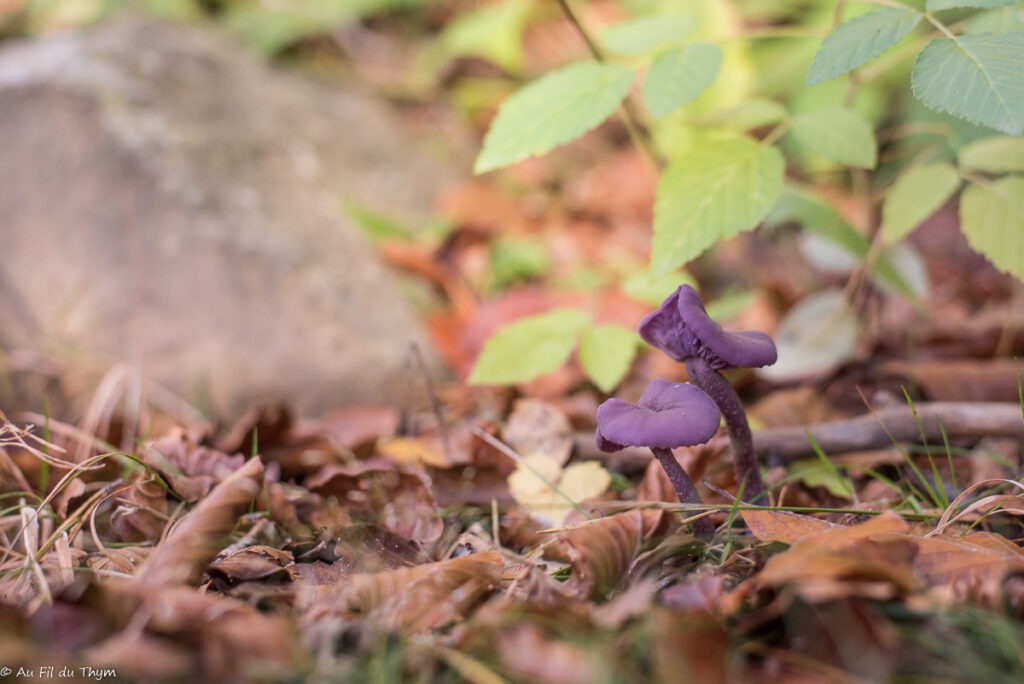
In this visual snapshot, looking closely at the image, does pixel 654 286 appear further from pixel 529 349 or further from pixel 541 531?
pixel 541 531

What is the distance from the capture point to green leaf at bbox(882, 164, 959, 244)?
2014 millimetres

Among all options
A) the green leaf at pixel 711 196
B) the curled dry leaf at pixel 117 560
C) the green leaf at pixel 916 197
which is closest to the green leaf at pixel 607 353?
the green leaf at pixel 711 196

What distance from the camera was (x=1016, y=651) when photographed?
3.50 ft

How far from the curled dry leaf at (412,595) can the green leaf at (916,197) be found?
1.38 m

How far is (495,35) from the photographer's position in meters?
4.38

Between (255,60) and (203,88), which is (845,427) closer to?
(203,88)

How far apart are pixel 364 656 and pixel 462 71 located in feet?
13.3

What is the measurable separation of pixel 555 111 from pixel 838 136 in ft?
2.22

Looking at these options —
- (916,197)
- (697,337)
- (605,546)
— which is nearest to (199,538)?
(605,546)

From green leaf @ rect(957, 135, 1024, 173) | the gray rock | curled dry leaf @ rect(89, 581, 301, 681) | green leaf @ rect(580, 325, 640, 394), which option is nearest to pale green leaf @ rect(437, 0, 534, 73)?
the gray rock

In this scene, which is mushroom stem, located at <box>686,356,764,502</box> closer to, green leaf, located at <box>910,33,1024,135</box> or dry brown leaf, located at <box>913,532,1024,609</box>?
dry brown leaf, located at <box>913,532,1024,609</box>

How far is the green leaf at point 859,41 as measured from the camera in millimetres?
1481

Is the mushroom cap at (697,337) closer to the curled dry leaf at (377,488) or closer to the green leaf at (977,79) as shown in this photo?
the green leaf at (977,79)

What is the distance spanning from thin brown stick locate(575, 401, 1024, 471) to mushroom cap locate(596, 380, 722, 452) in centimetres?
51
